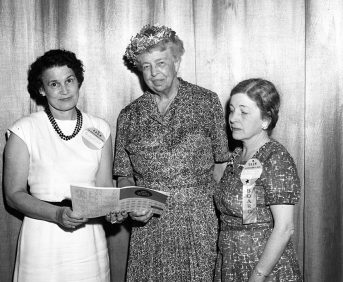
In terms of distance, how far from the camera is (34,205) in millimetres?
1873

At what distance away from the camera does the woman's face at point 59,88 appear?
1.96 metres

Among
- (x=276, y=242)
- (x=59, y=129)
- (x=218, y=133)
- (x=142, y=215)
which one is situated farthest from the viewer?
(x=218, y=133)

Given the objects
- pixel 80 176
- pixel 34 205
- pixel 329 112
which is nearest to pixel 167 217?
pixel 80 176

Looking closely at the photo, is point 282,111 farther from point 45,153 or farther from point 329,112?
point 45,153

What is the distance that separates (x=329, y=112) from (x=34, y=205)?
5.47ft

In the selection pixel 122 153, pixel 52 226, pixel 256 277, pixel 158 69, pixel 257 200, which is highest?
pixel 158 69

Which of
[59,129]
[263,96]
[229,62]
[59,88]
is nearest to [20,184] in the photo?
[59,129]

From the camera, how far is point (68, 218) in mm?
1771

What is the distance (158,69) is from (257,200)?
29.6 inches

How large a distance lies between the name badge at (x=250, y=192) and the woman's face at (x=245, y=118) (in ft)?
0.45

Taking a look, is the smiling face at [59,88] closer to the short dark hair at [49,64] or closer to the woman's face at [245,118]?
the short dark hair at [49,64]

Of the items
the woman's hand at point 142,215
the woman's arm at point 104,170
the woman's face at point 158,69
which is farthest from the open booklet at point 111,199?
the woman's face at point 158,69

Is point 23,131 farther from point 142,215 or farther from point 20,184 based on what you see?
point 142,215

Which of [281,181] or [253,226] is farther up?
[281,181]
